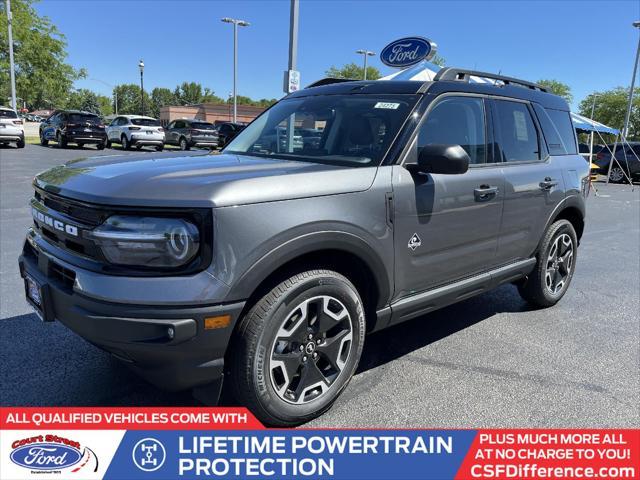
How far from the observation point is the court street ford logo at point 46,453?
216 centimetres

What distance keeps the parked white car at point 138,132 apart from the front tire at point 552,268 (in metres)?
21.1

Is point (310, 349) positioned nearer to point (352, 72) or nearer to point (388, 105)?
point (388, 105)

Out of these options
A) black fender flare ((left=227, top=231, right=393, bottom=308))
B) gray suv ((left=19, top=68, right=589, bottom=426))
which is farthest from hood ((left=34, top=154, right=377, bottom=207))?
black fender flare ((left=227, top=231, right=393, bottom=308))

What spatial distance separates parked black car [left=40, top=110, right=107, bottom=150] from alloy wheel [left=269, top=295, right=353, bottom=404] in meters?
22.7

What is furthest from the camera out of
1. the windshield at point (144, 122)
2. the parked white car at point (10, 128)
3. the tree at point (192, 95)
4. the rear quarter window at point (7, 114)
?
the tree at point (192, 95)

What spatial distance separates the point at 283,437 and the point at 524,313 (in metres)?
2.90

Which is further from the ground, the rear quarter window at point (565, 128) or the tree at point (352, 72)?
the tree at point (352, 72)

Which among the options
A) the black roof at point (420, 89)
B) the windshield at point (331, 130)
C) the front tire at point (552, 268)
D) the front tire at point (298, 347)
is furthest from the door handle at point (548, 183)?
the front tire at point (298, 347)

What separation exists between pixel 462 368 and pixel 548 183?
5.84 ft

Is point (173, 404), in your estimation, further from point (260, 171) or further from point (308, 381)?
point (260, 171)

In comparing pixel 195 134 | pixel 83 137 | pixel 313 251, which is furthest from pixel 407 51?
pixel 83 137

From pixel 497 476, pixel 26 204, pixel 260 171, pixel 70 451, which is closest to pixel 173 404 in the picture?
pixel 70 451

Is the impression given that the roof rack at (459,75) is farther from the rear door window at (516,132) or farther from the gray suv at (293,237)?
the rear door window at (516,132)

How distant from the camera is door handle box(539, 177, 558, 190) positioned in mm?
4016
